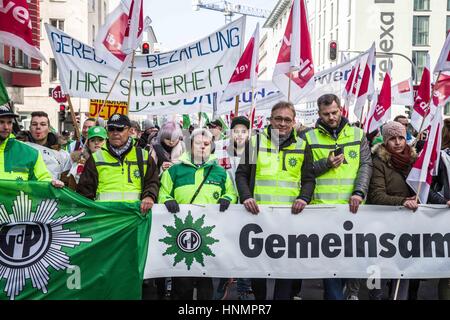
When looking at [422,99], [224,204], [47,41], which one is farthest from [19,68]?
[224,204]

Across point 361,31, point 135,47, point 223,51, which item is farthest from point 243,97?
point 361,31

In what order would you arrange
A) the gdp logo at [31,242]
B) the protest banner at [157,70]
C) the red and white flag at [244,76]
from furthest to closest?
the red and white flag at [244,76]
the protest banner at [157,70]
the gdp logo at [31,242]

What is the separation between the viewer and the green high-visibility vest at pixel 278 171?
5863mm

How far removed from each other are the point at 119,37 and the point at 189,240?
151 inches

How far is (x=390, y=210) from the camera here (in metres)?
5.97

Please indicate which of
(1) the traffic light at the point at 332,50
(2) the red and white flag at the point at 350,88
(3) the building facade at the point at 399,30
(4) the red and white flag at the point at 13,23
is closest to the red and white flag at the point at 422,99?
(2) the red and white flag at the point at 350,88

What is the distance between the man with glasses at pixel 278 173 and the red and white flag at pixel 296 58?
2797mm

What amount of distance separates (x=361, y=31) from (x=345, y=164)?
53.8 meters

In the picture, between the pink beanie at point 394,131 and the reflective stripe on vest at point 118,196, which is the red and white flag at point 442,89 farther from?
the reflective stripe on vest at point 118,196

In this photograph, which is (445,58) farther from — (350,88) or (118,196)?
(350,88)

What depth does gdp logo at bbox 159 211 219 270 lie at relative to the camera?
587 cm

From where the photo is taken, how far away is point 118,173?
5961 millimetres

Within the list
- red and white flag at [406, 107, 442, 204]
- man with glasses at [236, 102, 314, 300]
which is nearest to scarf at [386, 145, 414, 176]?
red and white flag at [406, 107, 442, 204]

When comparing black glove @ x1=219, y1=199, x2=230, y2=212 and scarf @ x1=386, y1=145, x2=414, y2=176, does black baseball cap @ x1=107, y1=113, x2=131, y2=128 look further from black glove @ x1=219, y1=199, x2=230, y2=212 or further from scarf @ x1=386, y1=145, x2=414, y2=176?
scarf @ x1=386, y1=145, x2=414, y2=176
